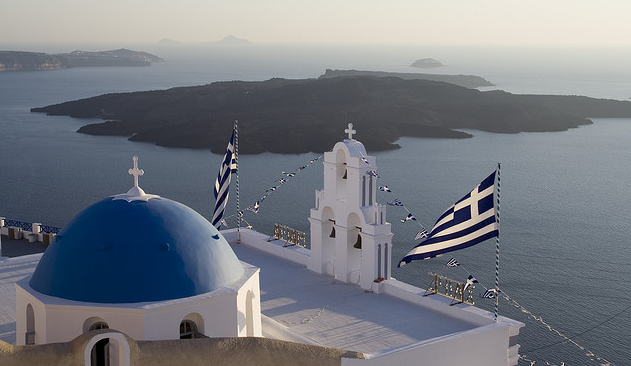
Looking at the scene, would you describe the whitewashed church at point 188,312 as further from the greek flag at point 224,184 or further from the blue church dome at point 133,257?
the greek flag at point 224,184

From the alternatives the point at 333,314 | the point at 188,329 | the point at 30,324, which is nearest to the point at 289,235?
the point at 333,314

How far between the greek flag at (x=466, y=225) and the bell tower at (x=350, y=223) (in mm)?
2283

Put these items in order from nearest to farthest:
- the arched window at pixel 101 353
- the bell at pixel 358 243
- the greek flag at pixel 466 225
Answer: the arched window at pixel 101 353 → the greek flag at pixel 466 225 → the bell at pixel 358 243

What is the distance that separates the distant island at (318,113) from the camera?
8325 cm

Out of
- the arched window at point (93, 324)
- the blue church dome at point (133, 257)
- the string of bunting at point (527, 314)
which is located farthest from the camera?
the string of bunting at point (527, 314)

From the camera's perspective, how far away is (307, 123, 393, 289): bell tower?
1895cm

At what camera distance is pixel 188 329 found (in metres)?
14.0

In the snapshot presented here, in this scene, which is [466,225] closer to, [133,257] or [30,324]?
[133,257]

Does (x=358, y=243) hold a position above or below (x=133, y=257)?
below

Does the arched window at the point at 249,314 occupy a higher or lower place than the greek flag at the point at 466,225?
lower

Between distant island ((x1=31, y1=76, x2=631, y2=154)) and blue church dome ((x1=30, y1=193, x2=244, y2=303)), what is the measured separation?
Answer: 62.1 meters

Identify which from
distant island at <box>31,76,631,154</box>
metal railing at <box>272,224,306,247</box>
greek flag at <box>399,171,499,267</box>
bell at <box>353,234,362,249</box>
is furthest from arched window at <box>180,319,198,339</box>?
distant island at <box>31,76,631,154</box>

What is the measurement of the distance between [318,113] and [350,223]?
78819 millimetres

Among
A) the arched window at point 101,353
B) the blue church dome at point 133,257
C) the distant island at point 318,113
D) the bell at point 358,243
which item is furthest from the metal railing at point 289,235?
the distant island at point 318,113
